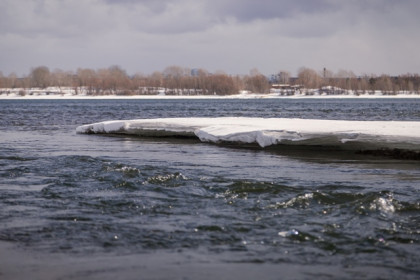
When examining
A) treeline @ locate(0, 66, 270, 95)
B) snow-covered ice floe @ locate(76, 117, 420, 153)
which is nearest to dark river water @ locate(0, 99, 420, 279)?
snow-covered ice floe @ locate(76, 117, 420, 153)

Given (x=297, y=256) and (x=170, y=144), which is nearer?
(x=297, y=256)

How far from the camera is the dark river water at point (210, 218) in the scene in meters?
5.75

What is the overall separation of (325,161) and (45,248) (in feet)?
26.8

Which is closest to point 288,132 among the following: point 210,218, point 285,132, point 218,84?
point 285,132

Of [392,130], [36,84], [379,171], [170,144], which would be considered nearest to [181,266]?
[379,171]

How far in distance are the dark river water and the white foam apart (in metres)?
0.70

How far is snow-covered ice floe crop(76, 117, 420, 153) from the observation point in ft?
45.4

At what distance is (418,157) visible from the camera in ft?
43.5

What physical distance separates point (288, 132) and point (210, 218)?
26.2 ft

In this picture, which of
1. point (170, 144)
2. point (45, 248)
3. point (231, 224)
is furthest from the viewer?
point (170, 144)

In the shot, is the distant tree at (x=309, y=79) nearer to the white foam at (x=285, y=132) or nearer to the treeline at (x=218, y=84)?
the treeline at (x=218, y=84)

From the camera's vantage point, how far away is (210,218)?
7656 millimetres

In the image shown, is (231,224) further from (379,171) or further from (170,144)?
(170,144)

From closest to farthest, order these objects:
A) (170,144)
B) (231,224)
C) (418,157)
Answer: (231,224) → (418,157) → (170,144)
